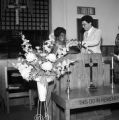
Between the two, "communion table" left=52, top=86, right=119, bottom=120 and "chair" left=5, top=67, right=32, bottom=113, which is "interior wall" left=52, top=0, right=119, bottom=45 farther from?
"communion table" left=52, top=86, right=119, bottom=120

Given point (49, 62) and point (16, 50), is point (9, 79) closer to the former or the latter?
point (16, 50)

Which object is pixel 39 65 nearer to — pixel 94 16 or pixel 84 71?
pixel 84 71

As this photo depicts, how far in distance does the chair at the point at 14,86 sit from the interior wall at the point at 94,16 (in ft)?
5.28

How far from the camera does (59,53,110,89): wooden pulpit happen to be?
128 inches

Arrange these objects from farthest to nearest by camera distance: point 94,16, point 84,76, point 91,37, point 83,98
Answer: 1. point 94,16
2. point 91,37
3. point 84,76
4. point 83,98

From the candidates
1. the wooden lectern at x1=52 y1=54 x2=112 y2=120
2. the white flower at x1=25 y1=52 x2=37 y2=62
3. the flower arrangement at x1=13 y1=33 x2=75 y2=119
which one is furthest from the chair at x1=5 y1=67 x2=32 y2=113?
the white flower at x1=25 y1=52 x2=37 y2=62

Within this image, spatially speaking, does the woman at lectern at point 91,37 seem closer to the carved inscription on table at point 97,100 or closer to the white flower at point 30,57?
the carved inscription on table at point 97,100

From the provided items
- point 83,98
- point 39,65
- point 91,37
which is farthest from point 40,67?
A: point 91,37

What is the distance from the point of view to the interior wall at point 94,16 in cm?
577

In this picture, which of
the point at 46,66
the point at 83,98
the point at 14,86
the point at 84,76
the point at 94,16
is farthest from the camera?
the point at 94,16

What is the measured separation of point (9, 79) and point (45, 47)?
258cm

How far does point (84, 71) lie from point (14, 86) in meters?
1.78

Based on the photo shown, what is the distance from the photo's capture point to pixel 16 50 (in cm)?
552

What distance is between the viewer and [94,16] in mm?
6098
